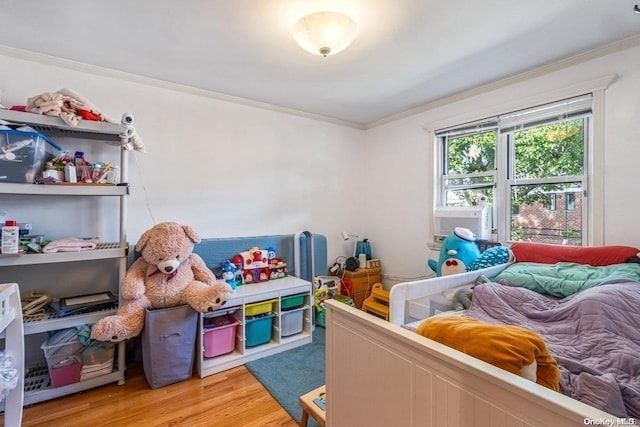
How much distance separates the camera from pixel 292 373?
6.88 feet

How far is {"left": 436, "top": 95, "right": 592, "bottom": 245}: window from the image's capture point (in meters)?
2.21

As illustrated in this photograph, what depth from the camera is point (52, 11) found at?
160cm

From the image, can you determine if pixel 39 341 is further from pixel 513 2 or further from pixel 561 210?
pixel 561 210

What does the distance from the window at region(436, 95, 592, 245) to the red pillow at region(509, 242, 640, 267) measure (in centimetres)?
27

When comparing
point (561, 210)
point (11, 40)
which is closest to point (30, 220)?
point (11, 40)

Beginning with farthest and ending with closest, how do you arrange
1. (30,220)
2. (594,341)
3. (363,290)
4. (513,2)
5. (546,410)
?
(363,290)
(30,220)
(513,2)
(594,341)
(546,410)

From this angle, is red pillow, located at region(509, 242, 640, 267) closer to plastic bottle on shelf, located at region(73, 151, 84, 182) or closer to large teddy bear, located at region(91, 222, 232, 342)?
large teddy bear, located at region(91, 222, 232, 342)

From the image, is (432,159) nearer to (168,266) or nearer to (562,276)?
(562,276)

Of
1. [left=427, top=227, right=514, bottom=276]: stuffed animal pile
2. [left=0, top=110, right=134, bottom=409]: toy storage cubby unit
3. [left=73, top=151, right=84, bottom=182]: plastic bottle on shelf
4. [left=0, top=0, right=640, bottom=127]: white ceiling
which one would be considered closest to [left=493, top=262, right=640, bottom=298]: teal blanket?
[left=427, top=227, right=514, bottom=276]: stuffed animal pile

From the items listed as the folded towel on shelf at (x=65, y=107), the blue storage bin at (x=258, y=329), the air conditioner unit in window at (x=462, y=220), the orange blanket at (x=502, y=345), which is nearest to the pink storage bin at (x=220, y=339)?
the blue storage bin at (x=258, y=329)

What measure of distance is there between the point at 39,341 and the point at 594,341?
3.28 meters

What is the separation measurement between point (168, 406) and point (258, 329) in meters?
0.77

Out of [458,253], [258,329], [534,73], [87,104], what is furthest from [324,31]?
[258,329]

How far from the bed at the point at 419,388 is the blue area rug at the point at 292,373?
0.72 meters
